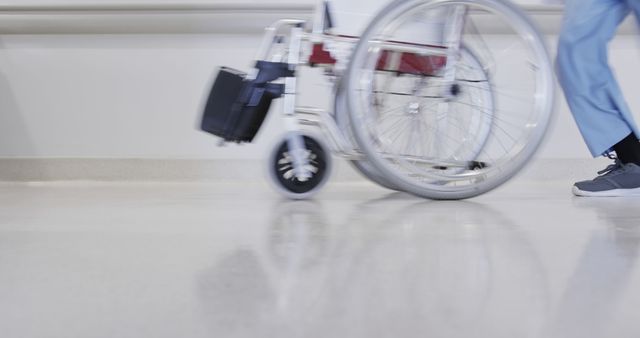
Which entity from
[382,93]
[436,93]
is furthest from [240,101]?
[436,93]

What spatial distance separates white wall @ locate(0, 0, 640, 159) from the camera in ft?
9.34

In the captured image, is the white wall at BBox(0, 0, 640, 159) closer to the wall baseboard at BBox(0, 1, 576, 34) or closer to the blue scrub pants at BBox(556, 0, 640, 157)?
the wall baseboard at BBox(0, 1, 576, 34)

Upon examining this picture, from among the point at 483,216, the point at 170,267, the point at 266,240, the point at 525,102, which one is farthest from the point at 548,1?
the point at 170,267

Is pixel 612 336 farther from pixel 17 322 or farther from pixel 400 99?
pixel 400 99

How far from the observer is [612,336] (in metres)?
0.74

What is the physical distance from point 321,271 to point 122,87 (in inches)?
79.1

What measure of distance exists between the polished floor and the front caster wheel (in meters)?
0.19

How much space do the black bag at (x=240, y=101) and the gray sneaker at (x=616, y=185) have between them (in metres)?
0.90

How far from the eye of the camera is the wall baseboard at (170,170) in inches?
113

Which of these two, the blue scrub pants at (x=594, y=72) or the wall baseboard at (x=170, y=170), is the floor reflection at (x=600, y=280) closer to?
the blue scrub pants at (x=594, y=72)

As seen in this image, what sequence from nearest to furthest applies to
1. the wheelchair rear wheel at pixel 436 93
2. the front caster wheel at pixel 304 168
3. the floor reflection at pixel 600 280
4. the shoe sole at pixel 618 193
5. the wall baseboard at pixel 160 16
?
1. the floor reflection at pixel 600 280
2. the wheelchair rear wheel at pixel 436 93
3. the front caster wheel at pixel 304 168
4. the shoe sole at pixel 618 193
5. the wall baseboard at pixel 160 16

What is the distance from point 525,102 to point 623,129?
0.67 meters

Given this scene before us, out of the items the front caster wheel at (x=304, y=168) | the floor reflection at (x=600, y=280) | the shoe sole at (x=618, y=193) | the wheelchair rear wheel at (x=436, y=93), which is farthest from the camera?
the shoe sole at (x=618, y=193)

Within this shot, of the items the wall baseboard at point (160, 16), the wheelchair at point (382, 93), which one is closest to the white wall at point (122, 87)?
the wall baseboard at point (160, 16)
